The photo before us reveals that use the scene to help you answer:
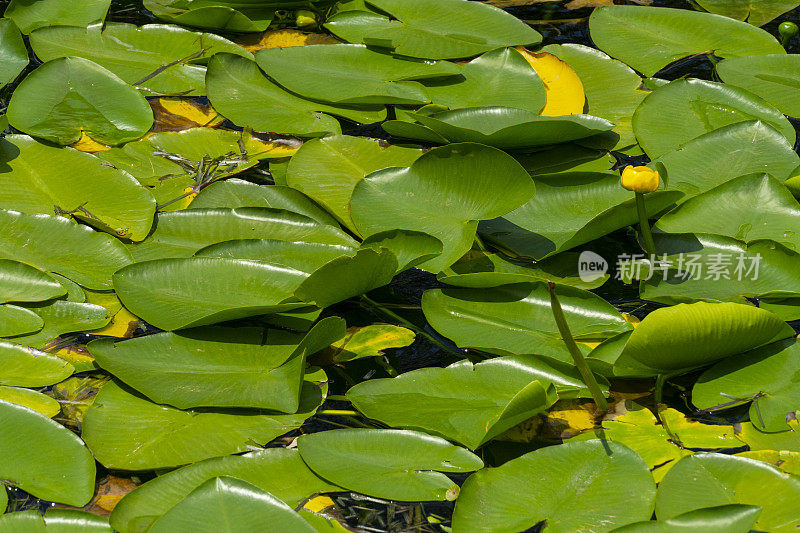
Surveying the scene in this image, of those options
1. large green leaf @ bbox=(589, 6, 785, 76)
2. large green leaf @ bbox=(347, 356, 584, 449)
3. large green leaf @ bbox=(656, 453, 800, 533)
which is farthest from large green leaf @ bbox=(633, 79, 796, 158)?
large green leaf @ bbox=(656, 453, 800, 533)

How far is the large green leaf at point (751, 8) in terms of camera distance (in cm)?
224

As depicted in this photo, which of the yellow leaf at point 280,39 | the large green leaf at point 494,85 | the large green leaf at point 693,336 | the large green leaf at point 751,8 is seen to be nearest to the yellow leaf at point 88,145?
the yellow leaf at point 280,39

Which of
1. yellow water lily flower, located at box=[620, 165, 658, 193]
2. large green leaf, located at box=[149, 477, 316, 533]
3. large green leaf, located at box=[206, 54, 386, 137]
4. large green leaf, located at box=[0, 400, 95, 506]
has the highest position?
yellow water lily flower, located at box=[620, 165, 658, 193]

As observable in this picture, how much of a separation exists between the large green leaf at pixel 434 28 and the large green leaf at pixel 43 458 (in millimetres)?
1259

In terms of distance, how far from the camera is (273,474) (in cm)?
113

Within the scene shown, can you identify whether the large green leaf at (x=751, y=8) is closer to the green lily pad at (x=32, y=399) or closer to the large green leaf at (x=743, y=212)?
the large green leaf at (x=743, y=212)

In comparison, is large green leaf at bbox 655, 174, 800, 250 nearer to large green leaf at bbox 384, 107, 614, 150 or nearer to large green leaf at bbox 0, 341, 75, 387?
large green leaf at bbox 384, 107, 614, 150

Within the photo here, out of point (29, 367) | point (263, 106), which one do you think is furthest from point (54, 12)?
point (29, 367)

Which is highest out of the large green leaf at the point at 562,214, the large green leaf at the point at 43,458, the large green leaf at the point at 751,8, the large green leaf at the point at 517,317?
the large green leaf at the point at 751,8

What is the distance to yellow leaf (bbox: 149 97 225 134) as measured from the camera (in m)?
1.88

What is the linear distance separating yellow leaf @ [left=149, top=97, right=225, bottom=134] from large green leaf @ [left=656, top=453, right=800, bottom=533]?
1310 millimetres

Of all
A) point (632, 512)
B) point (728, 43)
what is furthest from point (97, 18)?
point (632, 512)

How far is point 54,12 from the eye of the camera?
2186 millimetres

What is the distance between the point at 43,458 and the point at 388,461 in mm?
501
